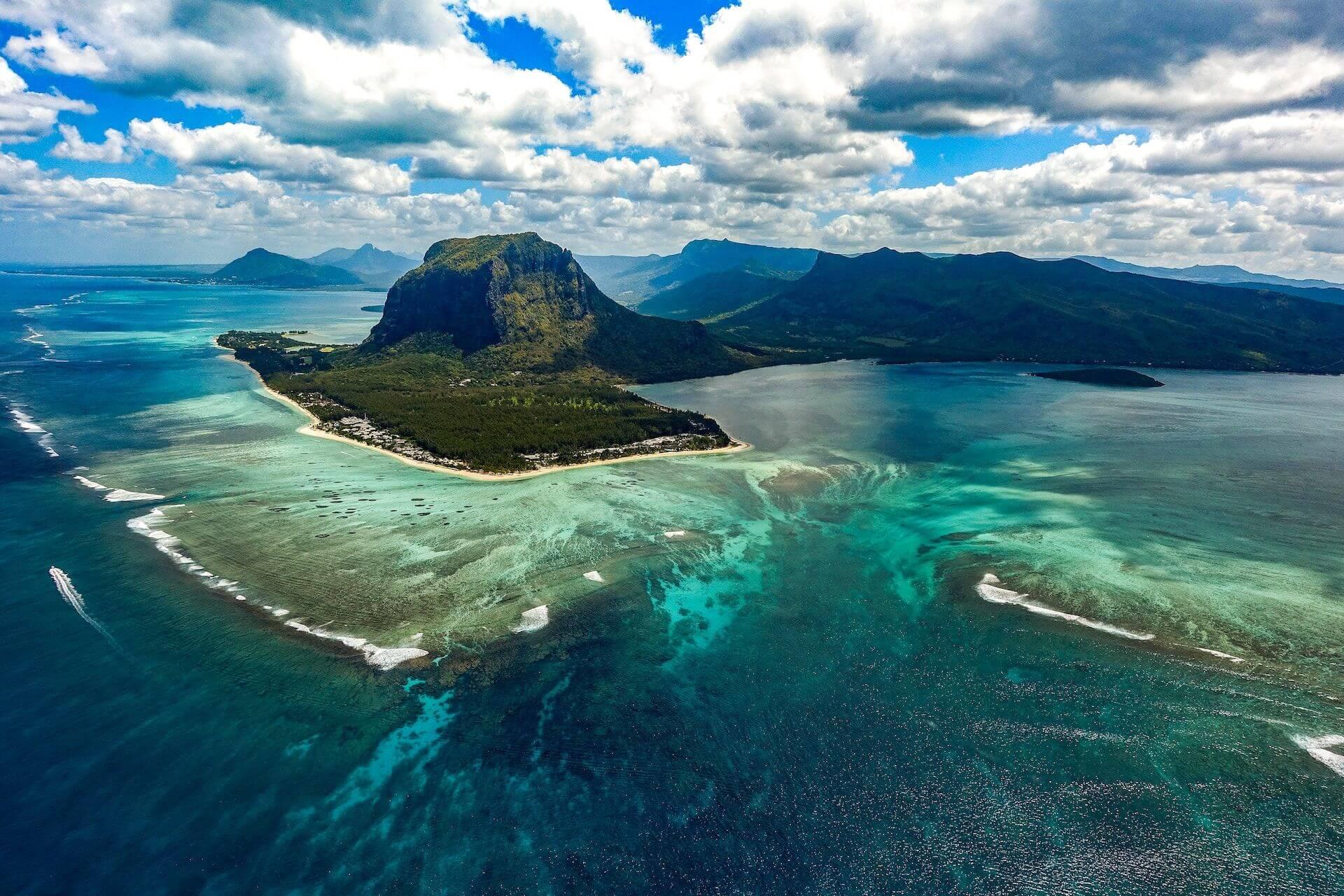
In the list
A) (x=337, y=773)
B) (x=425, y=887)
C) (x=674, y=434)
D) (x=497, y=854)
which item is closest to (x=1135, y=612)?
(x=497, y=854)

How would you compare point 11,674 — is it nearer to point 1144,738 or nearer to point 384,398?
point 1144,738

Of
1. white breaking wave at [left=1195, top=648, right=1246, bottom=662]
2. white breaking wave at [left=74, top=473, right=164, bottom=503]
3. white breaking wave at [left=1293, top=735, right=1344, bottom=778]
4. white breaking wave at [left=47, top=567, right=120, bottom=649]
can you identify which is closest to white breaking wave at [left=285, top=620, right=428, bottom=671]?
white breaking wave at [left=47, top=567, right=120, bottom=649]

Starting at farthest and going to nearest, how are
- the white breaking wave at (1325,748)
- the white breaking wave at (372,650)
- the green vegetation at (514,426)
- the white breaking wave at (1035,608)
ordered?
the green vegetation at (514,426), the white breaking wave at (1035,608), the white breaking wave at (372,650), the white breaking wave at (1325,748)

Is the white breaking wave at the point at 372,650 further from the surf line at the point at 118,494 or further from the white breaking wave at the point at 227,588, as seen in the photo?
the surf line at the point at 118,494

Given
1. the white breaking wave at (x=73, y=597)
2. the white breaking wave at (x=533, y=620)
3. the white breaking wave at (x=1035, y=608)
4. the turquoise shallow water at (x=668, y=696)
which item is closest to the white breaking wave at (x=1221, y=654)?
the turquoise shallow water at (x=668, y=696)

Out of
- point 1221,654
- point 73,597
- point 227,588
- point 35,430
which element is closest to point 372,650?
point 227,588

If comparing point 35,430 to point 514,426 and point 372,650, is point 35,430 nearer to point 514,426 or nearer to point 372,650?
point 514,426

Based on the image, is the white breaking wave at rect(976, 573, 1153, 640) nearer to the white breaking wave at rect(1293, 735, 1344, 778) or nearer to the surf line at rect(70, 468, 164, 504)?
the white breaking wave at rect(1293, 735, 1344, 778)
